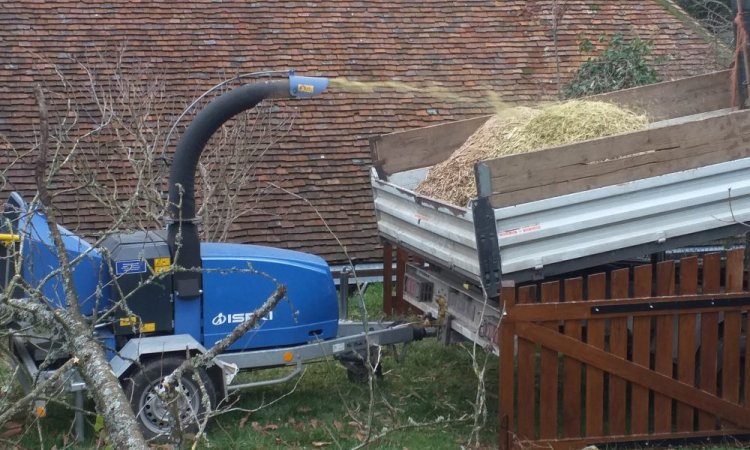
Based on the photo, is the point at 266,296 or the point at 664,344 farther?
the point at 266,296

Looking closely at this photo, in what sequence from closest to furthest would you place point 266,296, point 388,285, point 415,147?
point 266,296, point 415,147, point 388,285

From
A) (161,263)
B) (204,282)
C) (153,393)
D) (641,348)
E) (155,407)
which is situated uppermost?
(161,263)

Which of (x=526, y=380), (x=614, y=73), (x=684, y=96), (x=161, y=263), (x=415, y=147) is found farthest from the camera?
(x=614, y=73)

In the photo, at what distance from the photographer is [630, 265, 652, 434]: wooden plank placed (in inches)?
251

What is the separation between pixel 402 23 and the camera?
14.5 meters

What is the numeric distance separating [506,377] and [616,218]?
124cm

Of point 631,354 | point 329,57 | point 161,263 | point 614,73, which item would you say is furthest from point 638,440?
point 329,57

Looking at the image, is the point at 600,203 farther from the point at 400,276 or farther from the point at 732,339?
the point at 400,276

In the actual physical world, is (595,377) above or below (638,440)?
above

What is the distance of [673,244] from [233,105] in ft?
9.99

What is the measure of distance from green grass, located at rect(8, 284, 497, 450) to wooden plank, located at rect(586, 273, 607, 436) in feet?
2.36

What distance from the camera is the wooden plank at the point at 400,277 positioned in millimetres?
8609

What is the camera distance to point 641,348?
6.41 m

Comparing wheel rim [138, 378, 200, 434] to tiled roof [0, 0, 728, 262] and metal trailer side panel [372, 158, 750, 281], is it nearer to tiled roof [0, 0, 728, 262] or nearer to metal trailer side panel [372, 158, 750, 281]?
metal trailer side panel [372, 158, 750, 281]
